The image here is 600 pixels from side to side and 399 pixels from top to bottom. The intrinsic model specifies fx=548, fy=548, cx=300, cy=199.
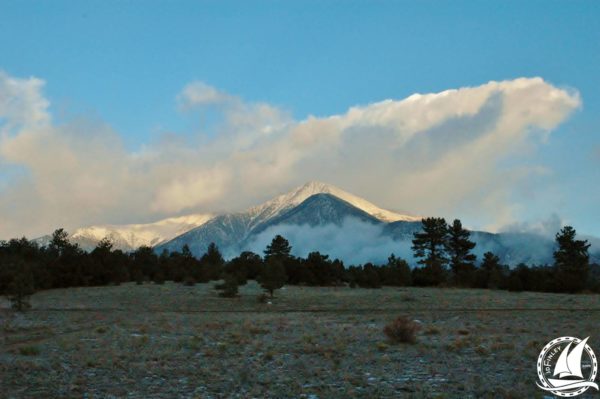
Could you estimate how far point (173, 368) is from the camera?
1543 cm

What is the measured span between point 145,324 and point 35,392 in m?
15.2

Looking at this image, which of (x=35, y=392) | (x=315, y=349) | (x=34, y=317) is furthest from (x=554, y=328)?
(x=34, y=317)

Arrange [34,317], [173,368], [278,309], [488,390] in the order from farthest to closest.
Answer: [278,309], [34,317], [173,368], [488,390]

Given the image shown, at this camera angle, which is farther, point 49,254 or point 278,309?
point 49,254

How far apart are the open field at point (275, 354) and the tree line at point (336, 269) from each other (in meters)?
24.2

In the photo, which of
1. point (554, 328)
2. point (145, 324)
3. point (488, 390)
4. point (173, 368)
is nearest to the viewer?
point (488, 390)

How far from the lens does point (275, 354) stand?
58.4 ft

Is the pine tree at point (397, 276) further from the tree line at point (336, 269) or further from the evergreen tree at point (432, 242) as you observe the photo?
the evergreen tree at point (432, 242)

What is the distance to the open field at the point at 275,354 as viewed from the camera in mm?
12750

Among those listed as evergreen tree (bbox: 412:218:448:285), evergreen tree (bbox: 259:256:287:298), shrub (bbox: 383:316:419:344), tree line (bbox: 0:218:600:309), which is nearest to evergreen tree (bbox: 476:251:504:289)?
tree line (bbox: 0:218:600:309)

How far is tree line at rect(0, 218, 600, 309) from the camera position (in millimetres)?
63219

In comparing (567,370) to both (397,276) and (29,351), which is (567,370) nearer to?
(29,351)

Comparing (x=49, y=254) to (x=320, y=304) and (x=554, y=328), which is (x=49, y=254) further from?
(x=554, y=328)

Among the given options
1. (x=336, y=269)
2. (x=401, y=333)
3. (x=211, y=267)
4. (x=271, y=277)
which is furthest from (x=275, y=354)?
(x=211, y=267)
